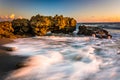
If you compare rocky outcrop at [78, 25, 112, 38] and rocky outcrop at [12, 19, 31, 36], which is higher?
rocky outcrop at [12, 19, 31, 36]

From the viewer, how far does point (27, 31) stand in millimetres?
27844

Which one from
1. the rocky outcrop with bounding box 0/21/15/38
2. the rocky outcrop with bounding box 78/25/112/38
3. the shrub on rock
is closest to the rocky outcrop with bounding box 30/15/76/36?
the shrub on rock

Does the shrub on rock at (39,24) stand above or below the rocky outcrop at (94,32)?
above

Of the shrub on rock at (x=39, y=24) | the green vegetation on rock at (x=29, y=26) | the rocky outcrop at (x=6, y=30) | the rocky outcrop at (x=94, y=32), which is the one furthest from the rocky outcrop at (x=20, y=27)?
the rocky outcrop at (x=94, y=32)

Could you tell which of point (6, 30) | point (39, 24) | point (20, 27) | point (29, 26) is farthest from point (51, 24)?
point (6, 30)

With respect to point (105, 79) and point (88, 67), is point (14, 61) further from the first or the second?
point (105, 79)

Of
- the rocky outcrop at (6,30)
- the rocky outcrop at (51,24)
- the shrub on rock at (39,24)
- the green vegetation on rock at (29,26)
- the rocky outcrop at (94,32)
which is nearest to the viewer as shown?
the rocky outcrop at (6,30)

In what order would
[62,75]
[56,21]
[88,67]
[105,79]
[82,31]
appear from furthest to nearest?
[82,31]
[56,21]
[88,67]
[62,75]
[105,79]

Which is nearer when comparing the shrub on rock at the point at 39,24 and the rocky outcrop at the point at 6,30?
the rocky outcrop at the point at 6,30

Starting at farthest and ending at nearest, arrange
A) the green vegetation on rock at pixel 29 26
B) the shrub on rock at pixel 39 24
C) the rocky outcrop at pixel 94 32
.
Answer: the rocky outcrop at pixel 94 32, the shrub on rock at pixel 39 24, the green vegetation on rock at pixel 29 26

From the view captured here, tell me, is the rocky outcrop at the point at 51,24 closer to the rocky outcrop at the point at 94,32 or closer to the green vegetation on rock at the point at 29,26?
the green vegetation on rock at the point at 29,26

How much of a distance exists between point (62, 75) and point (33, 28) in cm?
1779

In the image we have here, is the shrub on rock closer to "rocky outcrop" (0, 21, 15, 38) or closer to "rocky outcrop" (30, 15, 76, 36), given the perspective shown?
"rocky outcrop" (30, 15, 76, 36)

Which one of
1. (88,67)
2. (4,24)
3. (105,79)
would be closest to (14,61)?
(88,67)
